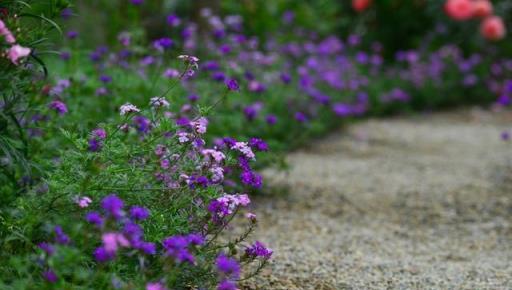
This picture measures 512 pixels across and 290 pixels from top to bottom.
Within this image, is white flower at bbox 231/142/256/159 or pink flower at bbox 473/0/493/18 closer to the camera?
white flower at bbox 231/142/256/159

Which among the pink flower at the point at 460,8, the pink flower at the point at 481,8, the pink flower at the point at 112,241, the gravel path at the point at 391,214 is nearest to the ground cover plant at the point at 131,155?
the pink flower at the point at 112,241

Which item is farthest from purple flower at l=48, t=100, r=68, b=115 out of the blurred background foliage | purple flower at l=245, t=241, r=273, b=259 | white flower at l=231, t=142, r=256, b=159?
the blurred background foliage

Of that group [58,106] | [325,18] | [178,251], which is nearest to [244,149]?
[178,251]

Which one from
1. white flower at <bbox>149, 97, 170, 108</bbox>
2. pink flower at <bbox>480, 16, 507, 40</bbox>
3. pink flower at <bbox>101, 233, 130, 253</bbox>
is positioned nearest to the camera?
pink flower at <bbox>101, 233, 130, 253</bbox>

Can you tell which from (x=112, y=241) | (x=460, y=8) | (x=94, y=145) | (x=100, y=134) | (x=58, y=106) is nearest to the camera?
(x=112, y=241)

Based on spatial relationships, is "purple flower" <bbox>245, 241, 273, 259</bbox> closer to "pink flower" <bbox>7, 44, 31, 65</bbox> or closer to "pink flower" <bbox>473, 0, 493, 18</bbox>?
"pink flower" <bbox>7, 44, 31, 65</bbox>

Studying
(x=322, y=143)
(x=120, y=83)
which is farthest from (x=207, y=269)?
(x=322, y=143)

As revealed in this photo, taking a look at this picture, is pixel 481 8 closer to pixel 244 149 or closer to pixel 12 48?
pixel 244 149
